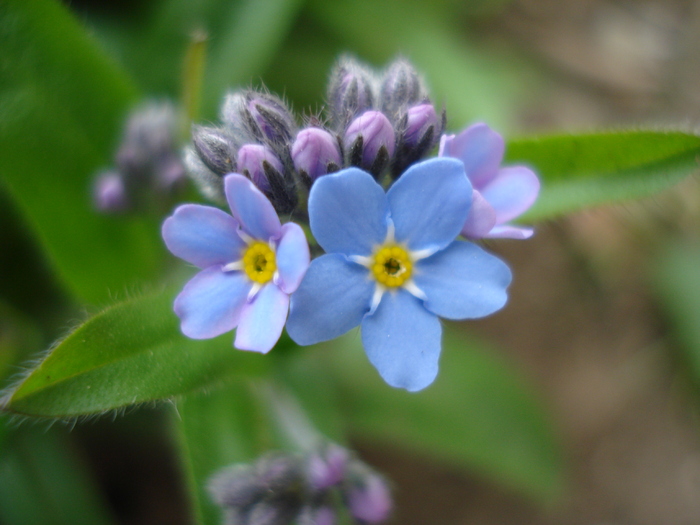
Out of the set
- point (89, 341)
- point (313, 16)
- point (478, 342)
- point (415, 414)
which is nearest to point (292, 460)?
point (89, 341)

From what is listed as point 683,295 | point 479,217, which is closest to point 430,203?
point 479,217

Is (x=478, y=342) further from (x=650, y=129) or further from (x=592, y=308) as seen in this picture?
(x=650, y=129)

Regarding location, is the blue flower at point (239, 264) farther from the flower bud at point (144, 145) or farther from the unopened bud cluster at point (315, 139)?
the flower bud at point (144, 145)

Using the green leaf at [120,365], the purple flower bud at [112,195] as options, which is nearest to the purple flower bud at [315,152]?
the green leaf at [120,365]

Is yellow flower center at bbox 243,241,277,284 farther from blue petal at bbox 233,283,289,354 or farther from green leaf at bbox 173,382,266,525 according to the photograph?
green leaf at bbox 173,382,266,525

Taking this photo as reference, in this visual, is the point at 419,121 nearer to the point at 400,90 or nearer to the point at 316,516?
the point at 400,90

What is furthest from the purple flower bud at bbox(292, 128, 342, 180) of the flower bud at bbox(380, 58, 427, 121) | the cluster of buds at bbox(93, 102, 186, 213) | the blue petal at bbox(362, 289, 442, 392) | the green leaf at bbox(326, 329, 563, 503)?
the green leaf at bbox(326, 329, 563, 503)
